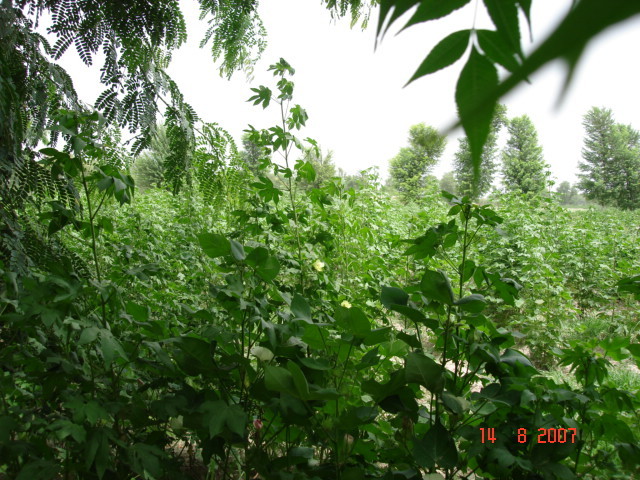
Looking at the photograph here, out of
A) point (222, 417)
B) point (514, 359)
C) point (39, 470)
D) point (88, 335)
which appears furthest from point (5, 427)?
point (514, 359)

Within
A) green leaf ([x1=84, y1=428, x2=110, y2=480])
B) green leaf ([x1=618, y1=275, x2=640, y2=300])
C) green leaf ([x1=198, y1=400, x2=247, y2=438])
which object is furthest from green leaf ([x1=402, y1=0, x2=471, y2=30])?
green leaf ([x1=618, y1=275, x2=640, y2=300])

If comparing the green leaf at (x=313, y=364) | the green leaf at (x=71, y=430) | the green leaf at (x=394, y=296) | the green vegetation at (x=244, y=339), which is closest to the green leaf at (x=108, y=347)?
the green vegetation at (x=244, y=339)

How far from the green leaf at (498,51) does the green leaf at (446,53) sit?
0.01 metres

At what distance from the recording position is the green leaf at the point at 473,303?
2.55ft

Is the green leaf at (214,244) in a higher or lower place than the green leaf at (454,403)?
higher

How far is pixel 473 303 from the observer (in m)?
0.80

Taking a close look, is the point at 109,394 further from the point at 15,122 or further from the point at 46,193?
the point at 15,122

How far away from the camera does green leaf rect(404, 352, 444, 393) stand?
2.52ft

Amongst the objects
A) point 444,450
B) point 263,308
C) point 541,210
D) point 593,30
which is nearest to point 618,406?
point 444,450

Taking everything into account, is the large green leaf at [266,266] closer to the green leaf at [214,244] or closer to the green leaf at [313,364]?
the green leaf at [214,244]

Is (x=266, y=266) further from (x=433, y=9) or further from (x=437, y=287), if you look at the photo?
(x=433, y=9)

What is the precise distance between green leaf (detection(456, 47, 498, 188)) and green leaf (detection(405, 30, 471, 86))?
15 millimetres

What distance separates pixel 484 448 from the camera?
85 centimetres

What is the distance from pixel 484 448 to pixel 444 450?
0.41 ft
